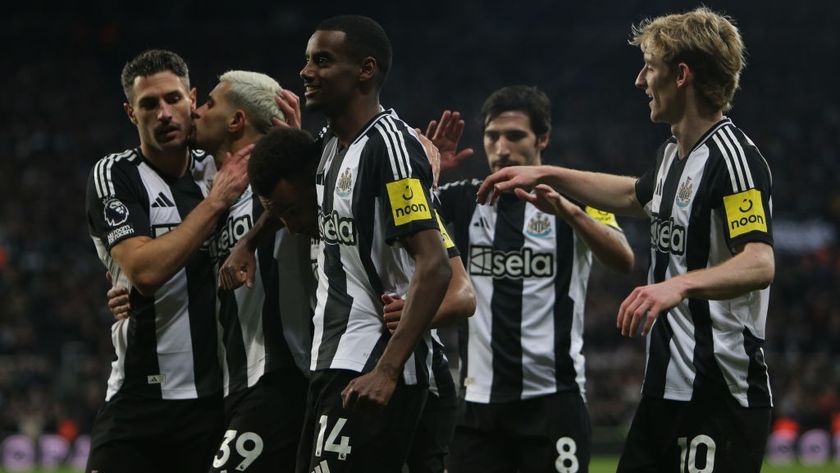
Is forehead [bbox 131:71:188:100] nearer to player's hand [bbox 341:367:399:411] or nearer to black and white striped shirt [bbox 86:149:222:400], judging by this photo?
black and white striped shirt [bbox 86:149:222:400]

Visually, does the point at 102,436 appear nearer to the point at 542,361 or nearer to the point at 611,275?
the point at 542,361

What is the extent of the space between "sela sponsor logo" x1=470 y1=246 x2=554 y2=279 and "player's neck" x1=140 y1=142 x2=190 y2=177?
75.1 inches

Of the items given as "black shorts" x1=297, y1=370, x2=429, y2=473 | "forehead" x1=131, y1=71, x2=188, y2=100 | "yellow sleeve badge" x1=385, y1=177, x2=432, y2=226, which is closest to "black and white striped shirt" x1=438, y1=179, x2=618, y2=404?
"forehead" x1=131, y1=71, x2=188, y2=100

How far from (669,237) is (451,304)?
3.26ft

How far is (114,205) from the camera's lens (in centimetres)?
565

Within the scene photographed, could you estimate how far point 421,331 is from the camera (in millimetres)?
4328

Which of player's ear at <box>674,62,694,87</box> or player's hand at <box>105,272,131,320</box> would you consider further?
player's hand at <box>105,272,131,320</box>

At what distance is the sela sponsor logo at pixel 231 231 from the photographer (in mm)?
5652

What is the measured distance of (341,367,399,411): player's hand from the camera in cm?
429

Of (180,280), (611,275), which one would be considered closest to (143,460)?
(180,280)

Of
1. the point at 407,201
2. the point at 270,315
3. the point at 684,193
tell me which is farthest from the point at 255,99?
the point at 684,193

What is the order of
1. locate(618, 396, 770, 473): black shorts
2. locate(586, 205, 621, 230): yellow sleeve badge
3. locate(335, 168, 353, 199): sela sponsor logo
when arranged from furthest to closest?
locate(586, 205, 621, 230): yellow sleeve badge, locate(618, 396, 770, 473): black shorts, locate(335, 168, 353, 199): sela sponsor logo

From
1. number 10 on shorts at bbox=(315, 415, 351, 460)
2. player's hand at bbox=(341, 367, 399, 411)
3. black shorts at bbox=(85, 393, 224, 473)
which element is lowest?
black shorts at bbox=(85, 393, 224, 473)

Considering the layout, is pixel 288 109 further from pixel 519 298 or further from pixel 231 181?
pixel 519 298
